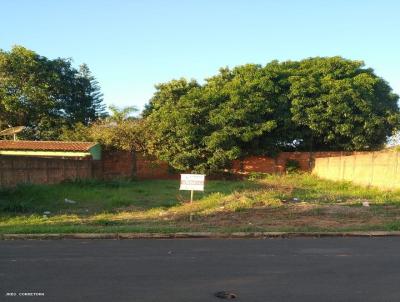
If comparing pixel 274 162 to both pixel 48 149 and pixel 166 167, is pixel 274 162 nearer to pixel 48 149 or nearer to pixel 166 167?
pixel 166 167

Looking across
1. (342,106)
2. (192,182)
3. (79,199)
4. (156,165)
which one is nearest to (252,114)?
(342,106)

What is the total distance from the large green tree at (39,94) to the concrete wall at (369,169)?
24253 mm

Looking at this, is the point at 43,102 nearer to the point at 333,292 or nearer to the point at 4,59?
the point at 4,59

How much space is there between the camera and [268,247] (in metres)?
10.7

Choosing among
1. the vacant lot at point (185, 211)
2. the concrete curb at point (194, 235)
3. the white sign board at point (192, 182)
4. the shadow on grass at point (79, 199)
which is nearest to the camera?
the concrete curb at point (194, 235)

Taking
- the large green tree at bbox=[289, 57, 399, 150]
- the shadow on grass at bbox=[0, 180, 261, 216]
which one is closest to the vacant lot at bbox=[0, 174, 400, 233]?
the shadow on grass at bbox=[0, 180, 261, 216]

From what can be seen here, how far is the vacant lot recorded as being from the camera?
13852 millimetres

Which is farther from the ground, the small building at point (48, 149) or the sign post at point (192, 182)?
the small building at point (48, 149)

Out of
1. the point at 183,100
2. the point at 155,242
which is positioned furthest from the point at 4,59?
the point at 155,242

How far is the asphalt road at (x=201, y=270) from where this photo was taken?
6.49 metres

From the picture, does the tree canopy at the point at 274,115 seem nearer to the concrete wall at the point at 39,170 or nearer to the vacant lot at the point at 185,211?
the concrete wall at the point at 39,170

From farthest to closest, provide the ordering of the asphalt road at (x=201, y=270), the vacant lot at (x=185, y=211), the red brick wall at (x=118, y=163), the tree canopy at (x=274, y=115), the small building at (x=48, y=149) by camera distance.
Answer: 1. the red brick wall at (x=118, y=163)
2. the tree canopy at (x=274, y=115)
3. the small building at (x=48, y=149)
4. the vacant lot at (x=185, y=211)
5. the asphalt road at (x=201, y=270)

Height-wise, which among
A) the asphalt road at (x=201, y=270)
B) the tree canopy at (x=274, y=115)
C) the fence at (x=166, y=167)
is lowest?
the asphalt road at (x=201, y=270)

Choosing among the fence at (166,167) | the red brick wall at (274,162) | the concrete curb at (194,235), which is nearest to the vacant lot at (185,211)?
the concrete curb at (194,235)
